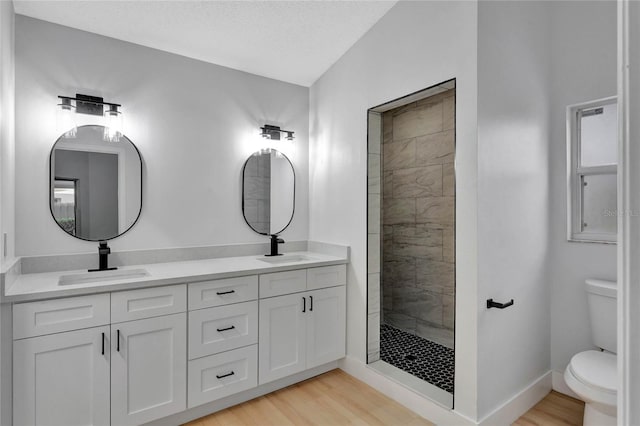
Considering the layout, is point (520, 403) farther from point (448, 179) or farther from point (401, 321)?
point (448, 179)

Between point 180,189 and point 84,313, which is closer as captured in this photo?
point 84,313

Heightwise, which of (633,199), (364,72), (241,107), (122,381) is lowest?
(122,381)

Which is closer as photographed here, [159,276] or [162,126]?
[159,276]

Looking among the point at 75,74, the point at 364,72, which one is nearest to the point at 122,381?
the point at 75,74

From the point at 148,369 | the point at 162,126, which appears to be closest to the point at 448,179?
the point at 162,126

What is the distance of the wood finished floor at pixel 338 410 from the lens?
7.25 ft

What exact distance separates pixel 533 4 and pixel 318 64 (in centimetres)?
161

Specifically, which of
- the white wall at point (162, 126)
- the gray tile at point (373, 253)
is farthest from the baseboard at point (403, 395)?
the white wall at point (162, 126)

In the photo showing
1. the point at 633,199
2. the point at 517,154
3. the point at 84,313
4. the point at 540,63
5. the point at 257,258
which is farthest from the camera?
the point at 257,258

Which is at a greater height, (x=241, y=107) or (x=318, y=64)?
(x=318, y=64)

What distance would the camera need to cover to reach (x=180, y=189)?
8.77 ft

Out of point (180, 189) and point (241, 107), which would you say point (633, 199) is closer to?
point (180, 189)

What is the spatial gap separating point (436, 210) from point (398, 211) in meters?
0.49

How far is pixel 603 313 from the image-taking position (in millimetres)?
2246
